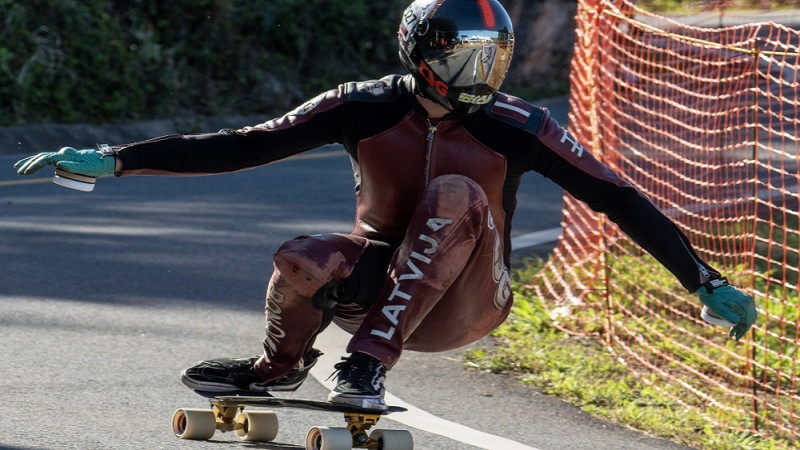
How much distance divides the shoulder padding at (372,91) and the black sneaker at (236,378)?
2.99 feet

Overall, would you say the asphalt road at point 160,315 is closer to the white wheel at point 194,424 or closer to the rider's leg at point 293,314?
the white wheel at point 194,424

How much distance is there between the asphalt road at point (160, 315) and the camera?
4.97 m

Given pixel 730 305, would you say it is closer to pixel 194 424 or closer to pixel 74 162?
pixel 194 424

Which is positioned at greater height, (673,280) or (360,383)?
(360,383)

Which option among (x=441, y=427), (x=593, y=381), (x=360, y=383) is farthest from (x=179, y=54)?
(x=360, y=383)

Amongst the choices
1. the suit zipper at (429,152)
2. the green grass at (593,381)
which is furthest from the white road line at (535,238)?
the suit zipper at (429,152)

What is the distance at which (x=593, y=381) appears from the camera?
597 centimetres

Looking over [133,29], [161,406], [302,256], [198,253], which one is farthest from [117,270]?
[133,29]

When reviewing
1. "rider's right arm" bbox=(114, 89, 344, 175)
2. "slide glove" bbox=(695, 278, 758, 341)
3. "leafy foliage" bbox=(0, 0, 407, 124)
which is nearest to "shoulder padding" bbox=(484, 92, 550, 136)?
"rider's right arm" bbox=(114, 89, 344, 175)

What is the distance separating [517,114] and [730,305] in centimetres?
94

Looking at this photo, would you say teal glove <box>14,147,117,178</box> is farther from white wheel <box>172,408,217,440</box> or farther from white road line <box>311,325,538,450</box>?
white road line <box>311,325,538,450</box>

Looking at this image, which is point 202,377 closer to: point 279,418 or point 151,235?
point 279,418

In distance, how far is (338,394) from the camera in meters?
3.95

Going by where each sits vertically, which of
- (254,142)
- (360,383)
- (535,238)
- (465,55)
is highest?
(465,55)
